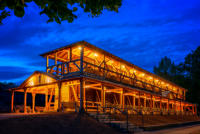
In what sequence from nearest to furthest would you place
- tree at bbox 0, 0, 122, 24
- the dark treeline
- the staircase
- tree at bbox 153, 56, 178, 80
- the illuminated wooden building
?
1. tree at bbox 0, 0, 122, 24
2. the staircase
3. the illuminated wooden building
4. the dark treeline
5. tree at bbox 153, 56, 178, 80

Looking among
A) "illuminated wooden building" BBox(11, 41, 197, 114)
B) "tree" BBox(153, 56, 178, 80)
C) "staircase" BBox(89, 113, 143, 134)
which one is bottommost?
"staircase" BBox(89, 113, 143, 134)

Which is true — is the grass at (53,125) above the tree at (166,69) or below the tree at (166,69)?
below

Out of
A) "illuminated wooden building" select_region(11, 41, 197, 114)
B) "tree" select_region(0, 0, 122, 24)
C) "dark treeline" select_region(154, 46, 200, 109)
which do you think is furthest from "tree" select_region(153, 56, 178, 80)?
"tree" select_region(0, 0, 122, 24)

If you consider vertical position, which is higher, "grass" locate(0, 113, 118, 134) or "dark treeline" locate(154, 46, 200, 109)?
"dark treeline" locate(154, 46, 200, 109)

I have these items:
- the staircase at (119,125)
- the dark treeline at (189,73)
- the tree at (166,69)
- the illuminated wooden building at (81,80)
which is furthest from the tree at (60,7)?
the tree at (166,69)

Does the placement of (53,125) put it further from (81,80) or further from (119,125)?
(81,80)

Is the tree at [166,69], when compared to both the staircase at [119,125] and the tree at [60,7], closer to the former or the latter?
the staircase at [119,125]

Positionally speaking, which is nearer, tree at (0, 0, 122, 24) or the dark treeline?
tree at (0, 0, 122, 24)

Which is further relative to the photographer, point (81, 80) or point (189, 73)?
point (189, 73)

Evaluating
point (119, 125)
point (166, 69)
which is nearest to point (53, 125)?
point (119, 125)

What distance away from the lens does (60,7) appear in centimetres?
555

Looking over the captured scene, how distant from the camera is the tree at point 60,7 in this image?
→ 4641mm

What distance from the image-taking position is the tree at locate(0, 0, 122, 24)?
4.64m

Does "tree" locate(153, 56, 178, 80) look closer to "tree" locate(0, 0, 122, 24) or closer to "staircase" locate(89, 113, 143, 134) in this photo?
"staircase" locate(89, 113, 143, 134)
